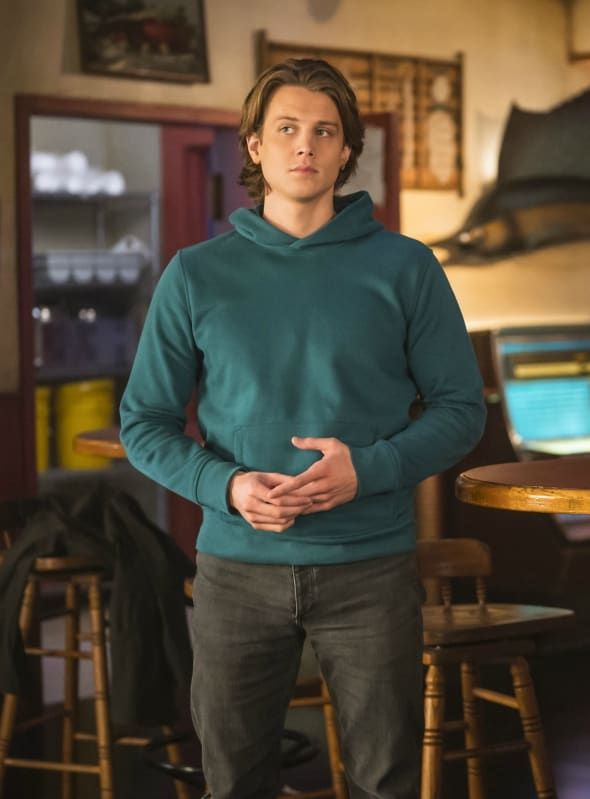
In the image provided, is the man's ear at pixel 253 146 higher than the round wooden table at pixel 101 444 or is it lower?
higher

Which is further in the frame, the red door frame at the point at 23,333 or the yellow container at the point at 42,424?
the yellow container at the point at 42,424

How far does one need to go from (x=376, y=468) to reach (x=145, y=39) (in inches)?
154

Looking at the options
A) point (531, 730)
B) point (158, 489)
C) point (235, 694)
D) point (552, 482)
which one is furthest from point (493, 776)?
point (158, 489)

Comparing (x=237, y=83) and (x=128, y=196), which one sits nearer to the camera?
(x=237, y=83)

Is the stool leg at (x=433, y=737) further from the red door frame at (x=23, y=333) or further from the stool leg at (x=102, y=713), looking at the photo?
the red door frame at (x=23, y=333)

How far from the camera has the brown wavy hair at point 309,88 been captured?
6.31 feet

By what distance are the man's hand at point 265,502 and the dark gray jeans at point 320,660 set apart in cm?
9

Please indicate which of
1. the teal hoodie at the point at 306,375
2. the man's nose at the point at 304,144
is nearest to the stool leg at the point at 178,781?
the teal hoodie at the point at 306,375

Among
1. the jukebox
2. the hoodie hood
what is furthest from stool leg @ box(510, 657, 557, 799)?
the jukebox

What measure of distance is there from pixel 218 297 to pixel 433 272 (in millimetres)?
314

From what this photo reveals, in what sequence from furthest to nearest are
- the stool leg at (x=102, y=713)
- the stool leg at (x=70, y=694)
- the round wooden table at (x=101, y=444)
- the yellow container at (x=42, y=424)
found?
the yellow container at (x=42, y=424)
the round wooden table at (x=101, y=444)
the stool leg at (x=70, y=694)
the stool leg at (x=102, y=713)

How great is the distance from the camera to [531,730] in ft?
8.80

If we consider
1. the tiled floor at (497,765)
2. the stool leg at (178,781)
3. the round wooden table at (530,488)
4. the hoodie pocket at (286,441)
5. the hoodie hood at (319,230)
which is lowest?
the tiled floor at (497,765)

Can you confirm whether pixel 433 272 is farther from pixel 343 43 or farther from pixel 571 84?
pixel 571 84
